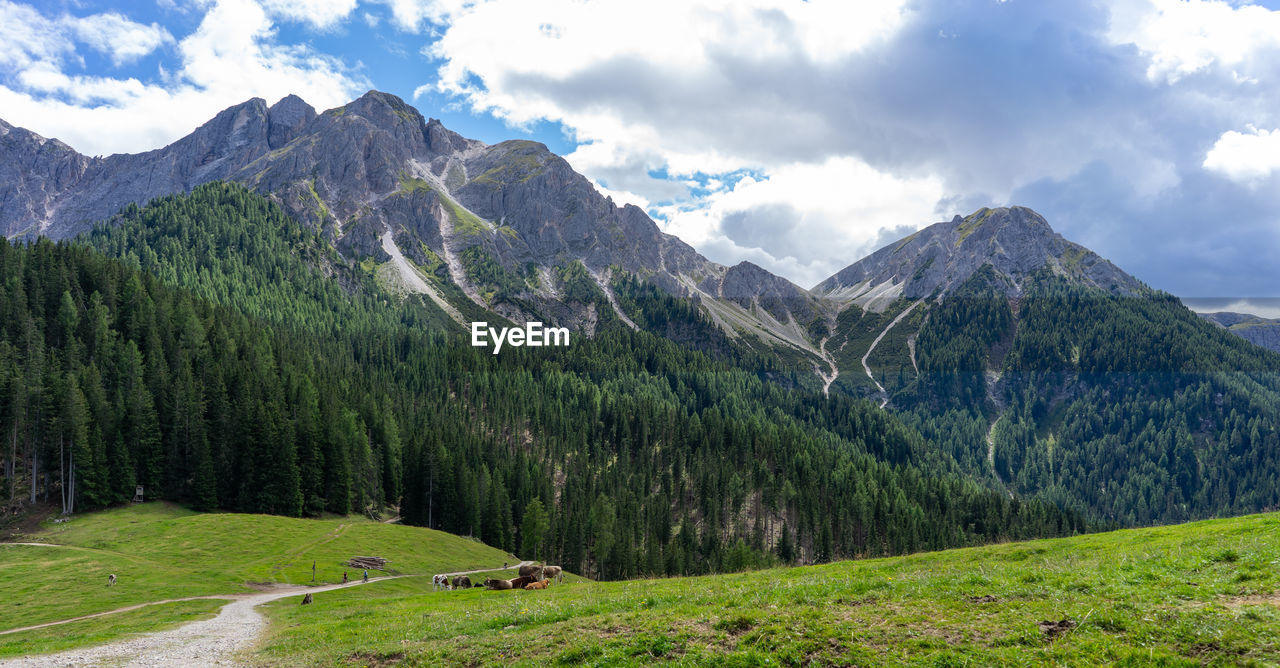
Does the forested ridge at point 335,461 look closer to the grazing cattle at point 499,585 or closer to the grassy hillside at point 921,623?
the grazing cattle at point 499,585

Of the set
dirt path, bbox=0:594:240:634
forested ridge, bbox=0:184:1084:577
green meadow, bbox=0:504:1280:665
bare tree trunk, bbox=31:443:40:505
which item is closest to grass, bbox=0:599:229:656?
green meadow, bbox=0:504:1280:665

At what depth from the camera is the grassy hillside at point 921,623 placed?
16500 mm

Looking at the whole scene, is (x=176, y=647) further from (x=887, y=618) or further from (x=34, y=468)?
(x=34, y=468)

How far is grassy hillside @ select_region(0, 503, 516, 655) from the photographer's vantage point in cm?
4719

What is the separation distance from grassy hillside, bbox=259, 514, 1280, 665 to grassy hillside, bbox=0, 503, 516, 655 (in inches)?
996

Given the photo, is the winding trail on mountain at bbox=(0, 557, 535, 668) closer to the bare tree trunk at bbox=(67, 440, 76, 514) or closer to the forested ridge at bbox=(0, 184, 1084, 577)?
the bare tree trunk at bbox=(67, 440, 76, 514)

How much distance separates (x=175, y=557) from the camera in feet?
211

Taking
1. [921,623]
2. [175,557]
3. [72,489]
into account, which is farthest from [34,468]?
[921,623]

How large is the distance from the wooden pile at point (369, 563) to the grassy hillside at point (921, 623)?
4037cm

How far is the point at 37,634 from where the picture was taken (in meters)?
37.7

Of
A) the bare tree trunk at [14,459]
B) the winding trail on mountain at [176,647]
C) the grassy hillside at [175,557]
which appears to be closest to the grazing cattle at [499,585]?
the winding trail on mountain at [176,647]

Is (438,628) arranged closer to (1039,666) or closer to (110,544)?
(1039,666)

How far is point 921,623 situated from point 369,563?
219 ft

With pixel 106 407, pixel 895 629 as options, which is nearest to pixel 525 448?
pixel 106 407
